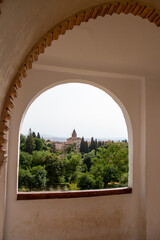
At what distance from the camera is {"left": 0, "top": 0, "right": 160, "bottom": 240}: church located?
8.72 feet

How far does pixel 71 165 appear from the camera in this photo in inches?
149

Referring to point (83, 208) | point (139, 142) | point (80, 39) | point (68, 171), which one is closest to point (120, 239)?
point (83, 208)

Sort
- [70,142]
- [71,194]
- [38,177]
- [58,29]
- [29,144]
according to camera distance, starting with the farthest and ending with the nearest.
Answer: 1. [70,142]
2. [29,144]
3. [38,177]
4. [71,194]
5. [58,29]

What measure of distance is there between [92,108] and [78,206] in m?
1.72

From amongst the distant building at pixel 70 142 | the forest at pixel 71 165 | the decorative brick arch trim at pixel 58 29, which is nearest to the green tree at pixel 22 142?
the forest at pixel 71 165

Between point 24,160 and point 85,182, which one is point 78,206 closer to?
point 85,182

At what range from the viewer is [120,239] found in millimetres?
3580

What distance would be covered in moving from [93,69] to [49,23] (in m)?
2.07

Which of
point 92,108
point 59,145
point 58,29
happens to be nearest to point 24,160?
point 59,145

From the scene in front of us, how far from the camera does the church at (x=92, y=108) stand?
2.66 meters

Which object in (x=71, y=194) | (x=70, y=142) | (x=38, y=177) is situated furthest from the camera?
(x=70, y=142)

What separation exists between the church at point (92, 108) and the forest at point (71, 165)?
0.27 metres

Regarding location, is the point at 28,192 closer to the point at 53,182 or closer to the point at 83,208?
the point at 53,182

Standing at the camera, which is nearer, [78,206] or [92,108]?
[78,206]
